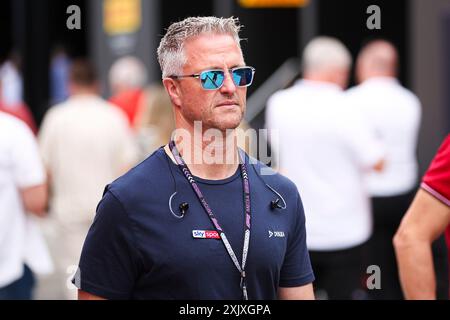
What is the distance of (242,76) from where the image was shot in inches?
108

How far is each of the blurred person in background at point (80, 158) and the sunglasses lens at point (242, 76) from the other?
11.3 ft

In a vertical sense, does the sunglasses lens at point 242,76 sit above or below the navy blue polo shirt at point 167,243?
above

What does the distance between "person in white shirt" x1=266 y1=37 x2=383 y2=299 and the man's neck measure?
2853mm

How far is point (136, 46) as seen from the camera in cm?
1509

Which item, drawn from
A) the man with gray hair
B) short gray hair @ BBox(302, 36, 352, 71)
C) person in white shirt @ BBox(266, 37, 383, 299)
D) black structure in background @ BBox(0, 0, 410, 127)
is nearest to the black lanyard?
the man with gray hair

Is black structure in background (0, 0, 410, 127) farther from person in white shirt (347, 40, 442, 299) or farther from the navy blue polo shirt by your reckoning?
the navy blue polo shirt

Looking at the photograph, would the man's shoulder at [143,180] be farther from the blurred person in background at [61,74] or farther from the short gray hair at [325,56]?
the blurred person in background at [61,74]

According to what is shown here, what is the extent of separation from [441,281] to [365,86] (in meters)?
1.74

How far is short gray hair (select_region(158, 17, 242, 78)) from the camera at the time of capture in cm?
275

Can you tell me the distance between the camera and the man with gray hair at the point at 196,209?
262cm

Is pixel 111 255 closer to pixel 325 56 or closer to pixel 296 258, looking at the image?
pixel 296 258

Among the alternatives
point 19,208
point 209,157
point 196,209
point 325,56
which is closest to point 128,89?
point 325,56

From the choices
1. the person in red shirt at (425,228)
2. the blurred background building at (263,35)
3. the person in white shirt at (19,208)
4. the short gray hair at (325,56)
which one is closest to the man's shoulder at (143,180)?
the person in red shirt at (425,228)
